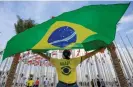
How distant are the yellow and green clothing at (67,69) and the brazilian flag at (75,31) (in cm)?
63

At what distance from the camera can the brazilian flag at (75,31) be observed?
4.79 meters

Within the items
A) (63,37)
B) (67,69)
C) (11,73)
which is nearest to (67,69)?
(67,69)

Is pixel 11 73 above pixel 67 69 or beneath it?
above

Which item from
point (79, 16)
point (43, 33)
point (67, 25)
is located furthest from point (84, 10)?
point (43, 33)

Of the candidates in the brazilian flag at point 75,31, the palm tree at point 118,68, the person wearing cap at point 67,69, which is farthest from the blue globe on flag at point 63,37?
the palm tree at point 118,68

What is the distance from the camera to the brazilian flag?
4.79 meters

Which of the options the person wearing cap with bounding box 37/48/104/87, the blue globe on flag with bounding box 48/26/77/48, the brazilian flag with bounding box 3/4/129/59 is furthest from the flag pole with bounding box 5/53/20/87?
the person wearing cap with bounding box 37/48/104/87

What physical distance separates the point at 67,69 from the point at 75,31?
1020 mm

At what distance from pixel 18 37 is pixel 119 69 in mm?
2404

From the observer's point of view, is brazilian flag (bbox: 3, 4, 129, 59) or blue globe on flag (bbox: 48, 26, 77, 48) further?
blue globe on flag (bbox: 48, 26, 77, 48)

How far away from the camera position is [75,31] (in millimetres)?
A: 4957

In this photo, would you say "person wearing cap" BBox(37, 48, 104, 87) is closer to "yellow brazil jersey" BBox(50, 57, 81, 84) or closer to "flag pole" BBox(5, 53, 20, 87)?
"yellow brazil jersey" BBox(50, 57, 81, 84)

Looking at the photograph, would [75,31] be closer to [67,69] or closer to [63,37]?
[63,37]

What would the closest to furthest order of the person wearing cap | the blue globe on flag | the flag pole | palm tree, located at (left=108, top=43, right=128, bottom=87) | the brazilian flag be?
the person wearing cap
palm tree, located at (left=108, top=43, right=128, bottom=87)
the brazilian flag
the blue globe on flag
the flag pole
